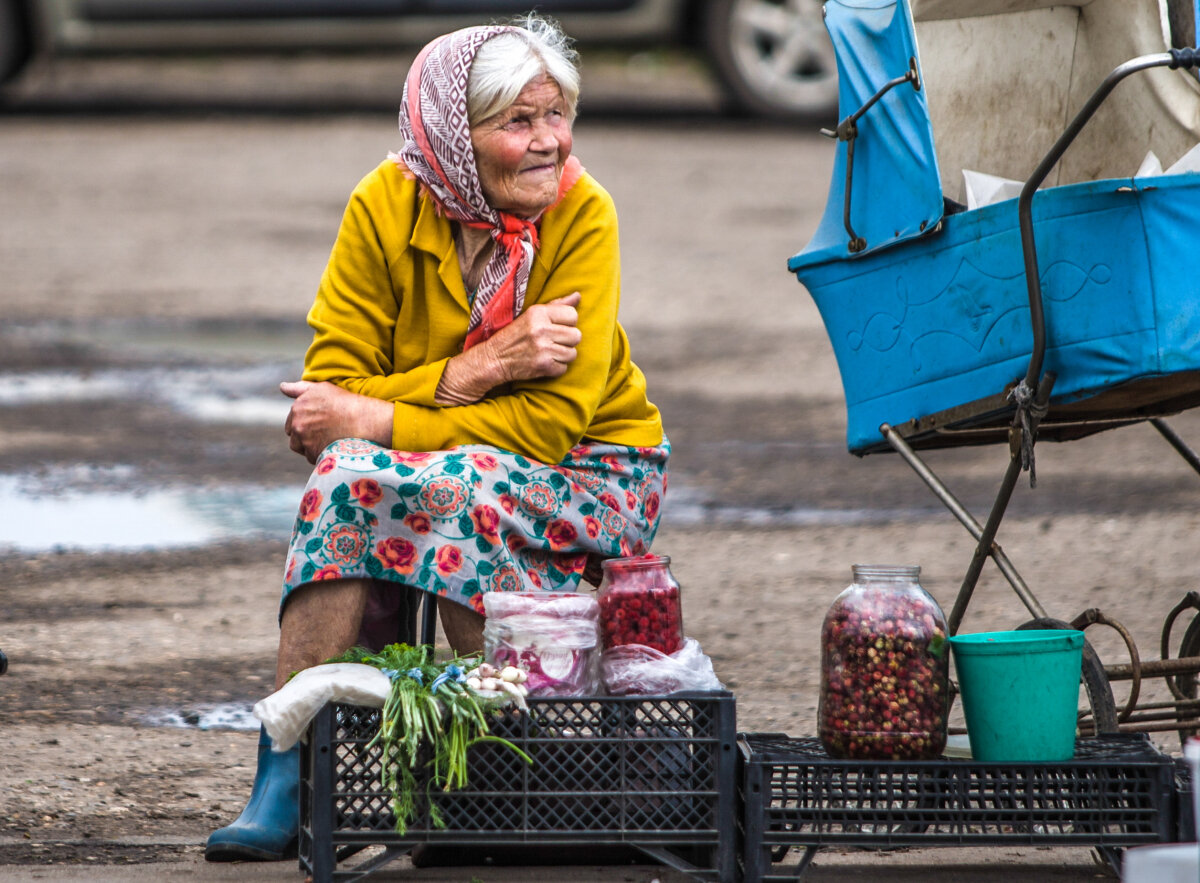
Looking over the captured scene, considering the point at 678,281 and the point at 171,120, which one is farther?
the point at 171,120

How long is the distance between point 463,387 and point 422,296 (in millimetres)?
225

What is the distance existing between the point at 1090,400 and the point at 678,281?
5.74 metres

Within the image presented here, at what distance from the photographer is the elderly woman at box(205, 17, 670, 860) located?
115 inches

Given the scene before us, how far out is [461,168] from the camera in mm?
3068

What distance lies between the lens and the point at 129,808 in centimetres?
331

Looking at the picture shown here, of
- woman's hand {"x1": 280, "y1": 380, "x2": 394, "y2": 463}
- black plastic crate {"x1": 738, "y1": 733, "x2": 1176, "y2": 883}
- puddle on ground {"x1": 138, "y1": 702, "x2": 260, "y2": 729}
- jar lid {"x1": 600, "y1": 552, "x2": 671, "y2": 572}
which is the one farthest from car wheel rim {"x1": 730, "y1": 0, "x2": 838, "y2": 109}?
black plastic crate {"x1": 738, "y1": 733, "x2": 1176, "y2": 883}

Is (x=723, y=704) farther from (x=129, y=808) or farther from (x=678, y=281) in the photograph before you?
(x=678, y=281)

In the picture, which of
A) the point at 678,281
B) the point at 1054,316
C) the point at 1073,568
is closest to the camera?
the point at 1054,316

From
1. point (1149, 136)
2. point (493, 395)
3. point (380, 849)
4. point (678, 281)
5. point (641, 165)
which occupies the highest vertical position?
point (641, 165)

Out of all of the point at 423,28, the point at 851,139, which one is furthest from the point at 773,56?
the point at 851,139

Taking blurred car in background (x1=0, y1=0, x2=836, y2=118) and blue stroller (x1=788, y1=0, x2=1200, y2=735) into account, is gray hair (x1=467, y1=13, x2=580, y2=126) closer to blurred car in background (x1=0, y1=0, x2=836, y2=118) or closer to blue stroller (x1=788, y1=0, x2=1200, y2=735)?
blue stroller (x1=788, y1=0, x2=1200, y2=735)

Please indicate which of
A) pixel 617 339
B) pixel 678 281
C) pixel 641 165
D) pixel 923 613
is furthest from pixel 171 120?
pixel 923 613

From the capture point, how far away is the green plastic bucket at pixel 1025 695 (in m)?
2.78

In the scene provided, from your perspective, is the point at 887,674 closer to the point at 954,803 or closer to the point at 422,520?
the point at 954,803
